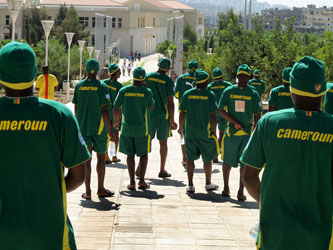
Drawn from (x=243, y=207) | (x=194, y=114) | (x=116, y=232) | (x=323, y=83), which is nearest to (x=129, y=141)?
(x=194, y=114)

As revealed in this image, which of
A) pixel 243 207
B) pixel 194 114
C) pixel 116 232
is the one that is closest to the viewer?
pixel 116 232

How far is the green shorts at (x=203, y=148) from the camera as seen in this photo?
8953 mm

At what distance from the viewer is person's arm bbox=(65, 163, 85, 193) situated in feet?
10.9

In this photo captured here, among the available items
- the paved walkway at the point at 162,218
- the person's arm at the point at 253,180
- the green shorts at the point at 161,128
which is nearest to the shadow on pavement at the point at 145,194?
the paved walkway at the point at 162,218

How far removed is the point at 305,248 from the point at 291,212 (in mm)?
204

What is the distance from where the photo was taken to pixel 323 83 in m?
3.49

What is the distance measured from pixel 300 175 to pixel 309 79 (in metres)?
0.53

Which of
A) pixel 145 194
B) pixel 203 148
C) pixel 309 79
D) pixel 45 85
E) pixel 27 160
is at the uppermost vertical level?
pixel 309 79

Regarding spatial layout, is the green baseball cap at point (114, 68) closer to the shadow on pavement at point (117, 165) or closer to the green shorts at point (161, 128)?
the green shorts at point (161, 128)

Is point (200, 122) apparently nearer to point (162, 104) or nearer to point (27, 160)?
point (162, 104)

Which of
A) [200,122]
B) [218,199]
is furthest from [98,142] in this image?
[218,199]

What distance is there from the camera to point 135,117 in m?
8.78

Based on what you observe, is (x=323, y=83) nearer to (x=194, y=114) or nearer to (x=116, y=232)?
(x=116, y=232)

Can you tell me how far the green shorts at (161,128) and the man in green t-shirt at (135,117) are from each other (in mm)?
1280
